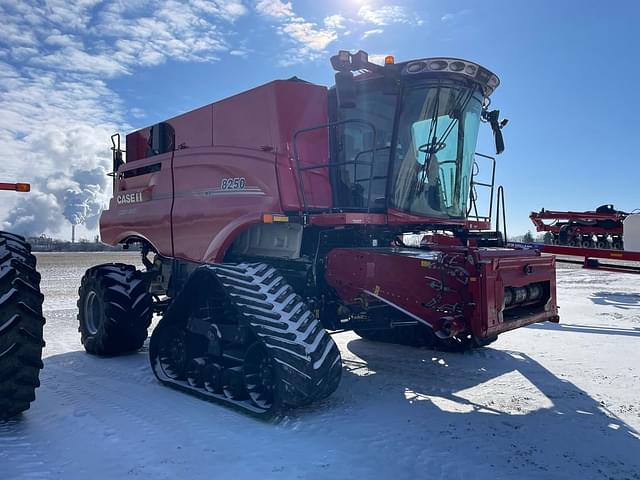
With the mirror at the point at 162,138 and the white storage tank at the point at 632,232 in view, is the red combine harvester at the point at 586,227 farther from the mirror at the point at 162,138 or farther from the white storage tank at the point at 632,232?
the mirror at the point at 162,138

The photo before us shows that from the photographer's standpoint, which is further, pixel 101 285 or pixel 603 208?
pixel 603 208

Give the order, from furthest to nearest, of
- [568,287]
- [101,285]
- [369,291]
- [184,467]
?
1. [568,287]
2. [101,285]
3. [369,291]
4. [184,467]

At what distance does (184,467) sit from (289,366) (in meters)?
1.10

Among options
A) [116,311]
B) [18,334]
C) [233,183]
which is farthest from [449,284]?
[116,311]

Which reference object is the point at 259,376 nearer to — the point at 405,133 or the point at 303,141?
the point at 303,141

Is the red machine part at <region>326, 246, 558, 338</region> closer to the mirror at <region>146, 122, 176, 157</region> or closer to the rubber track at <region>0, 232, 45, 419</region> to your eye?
the rubber track at <region>0, 232, 45, 419</region>

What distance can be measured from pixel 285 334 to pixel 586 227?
23.9 meters

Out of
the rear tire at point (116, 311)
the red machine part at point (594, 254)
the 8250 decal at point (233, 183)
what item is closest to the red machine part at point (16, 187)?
the 8250 decal at point (233, 183)

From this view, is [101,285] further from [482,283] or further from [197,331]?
[482,283]

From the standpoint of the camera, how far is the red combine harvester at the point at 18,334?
4.07 m

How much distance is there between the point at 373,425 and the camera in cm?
422

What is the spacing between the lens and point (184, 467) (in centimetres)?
341

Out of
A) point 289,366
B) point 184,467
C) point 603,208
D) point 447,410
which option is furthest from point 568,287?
point 184,467

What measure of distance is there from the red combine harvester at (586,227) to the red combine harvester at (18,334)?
23.5 meters
